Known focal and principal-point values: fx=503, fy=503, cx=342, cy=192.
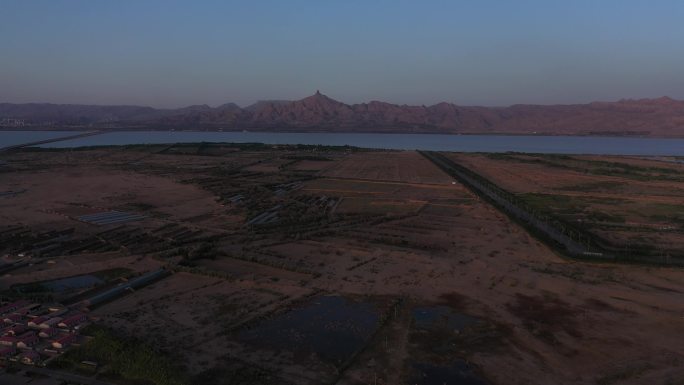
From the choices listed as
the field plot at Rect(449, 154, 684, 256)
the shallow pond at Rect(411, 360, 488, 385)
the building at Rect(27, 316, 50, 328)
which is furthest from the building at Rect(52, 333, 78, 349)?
the field plot at Rect(449, 154, 684, 256)

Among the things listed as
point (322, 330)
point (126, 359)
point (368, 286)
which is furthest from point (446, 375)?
point (126, 359)

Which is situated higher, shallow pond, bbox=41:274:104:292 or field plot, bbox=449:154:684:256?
field plot, bbox=449:154:684:256

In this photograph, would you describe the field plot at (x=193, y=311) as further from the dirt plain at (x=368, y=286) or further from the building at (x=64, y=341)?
the building at (x=64, y=341)

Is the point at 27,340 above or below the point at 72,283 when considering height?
above

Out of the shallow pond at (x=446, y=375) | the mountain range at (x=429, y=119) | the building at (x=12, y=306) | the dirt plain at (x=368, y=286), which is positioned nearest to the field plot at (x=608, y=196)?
the dirt plain at (x=368, y=286)

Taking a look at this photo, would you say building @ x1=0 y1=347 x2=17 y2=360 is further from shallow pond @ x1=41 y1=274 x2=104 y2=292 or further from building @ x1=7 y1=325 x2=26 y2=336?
shallow pond @ x1=41 y1=274 x2=104 y2=292

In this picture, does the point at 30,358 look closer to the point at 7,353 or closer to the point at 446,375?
the point at 7,353

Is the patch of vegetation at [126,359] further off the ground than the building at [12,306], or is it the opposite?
the building at [12,306]
